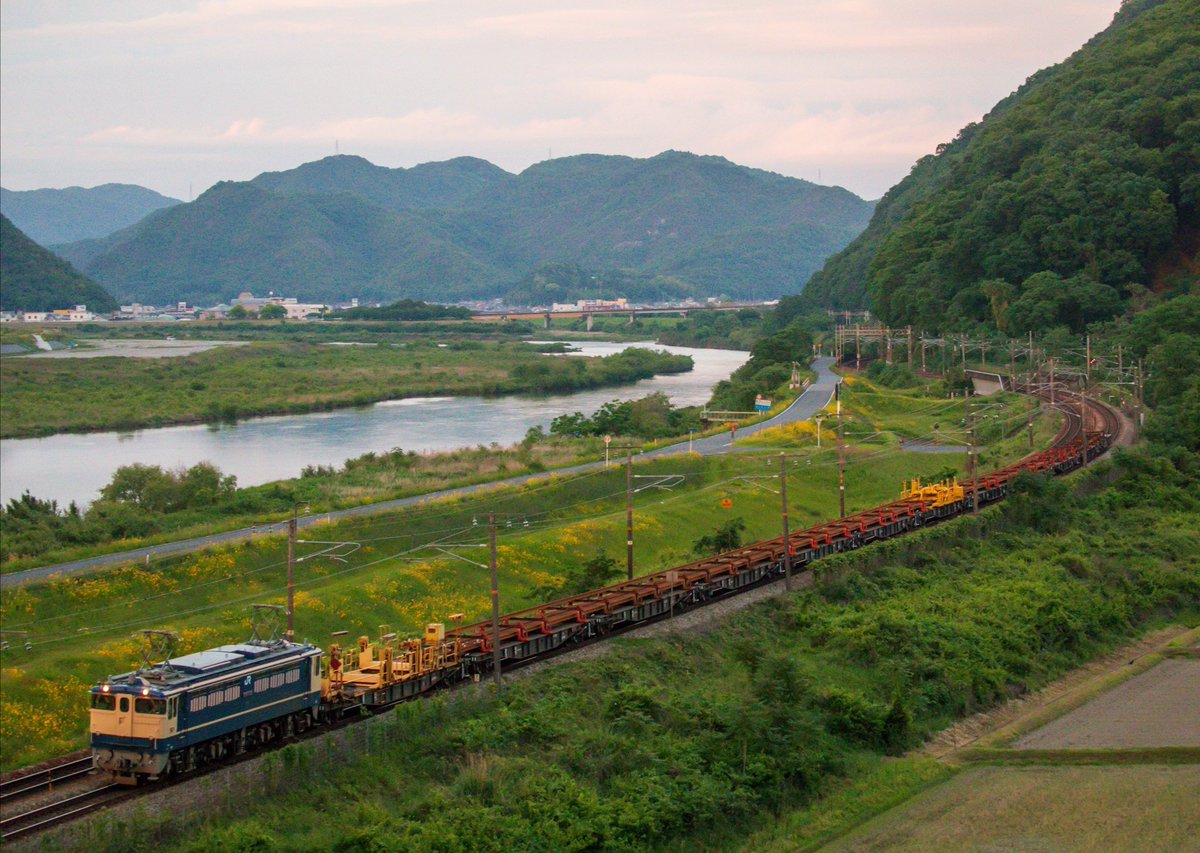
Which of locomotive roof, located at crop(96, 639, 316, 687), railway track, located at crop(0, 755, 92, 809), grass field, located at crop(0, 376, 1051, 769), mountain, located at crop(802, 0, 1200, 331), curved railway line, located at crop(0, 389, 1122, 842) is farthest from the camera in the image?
mountain, located at crop(802, 0, 1200, 331)

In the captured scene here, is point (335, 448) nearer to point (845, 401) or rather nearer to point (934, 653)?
point (845, 401)

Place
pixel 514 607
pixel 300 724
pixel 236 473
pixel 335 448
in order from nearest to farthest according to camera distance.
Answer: pixel 300 724 → pixel 514 607 → pixel 236 473 → pixel 335 448

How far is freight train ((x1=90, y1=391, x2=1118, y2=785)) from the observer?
21766 millimetres

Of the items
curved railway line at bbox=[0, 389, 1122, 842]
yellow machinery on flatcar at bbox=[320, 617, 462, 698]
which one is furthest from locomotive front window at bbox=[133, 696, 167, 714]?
yellow machinery on flatcar at bbox=[320, 617, 462, 698]

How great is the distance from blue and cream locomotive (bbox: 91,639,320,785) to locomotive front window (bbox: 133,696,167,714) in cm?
2

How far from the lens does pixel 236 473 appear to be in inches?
2766

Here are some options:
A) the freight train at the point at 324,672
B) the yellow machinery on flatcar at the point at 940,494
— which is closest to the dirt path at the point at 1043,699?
the freight train at the point at 324,672

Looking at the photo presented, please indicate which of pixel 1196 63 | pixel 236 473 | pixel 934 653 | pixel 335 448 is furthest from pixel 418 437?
pixel 1196 63

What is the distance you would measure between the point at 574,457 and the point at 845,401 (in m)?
26.1

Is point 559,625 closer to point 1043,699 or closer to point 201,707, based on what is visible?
point 201,707

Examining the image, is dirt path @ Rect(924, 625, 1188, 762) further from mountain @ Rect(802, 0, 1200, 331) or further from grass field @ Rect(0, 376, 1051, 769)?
mountain @ Rect(802, 0, 1200, 331)

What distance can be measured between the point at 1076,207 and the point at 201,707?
327 feet

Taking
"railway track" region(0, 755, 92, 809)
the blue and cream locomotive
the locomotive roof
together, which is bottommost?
"railway track" region(0, 755, 92, 809)

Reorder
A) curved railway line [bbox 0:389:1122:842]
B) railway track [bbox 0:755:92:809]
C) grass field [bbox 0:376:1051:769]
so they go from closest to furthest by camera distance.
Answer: railway track [bbox 0:755:92:809]
curved railway line [bbox 0:389:1122:842]
grass field [bbox 0:376:1051:769]
